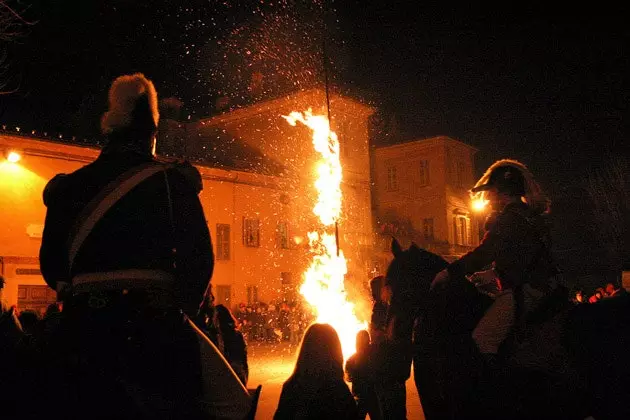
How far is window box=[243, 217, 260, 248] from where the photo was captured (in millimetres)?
34375

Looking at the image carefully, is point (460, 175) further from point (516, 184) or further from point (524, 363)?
point (524, 363)

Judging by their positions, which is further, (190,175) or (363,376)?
(363,376)

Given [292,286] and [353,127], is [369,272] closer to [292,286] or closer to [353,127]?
[292,286]

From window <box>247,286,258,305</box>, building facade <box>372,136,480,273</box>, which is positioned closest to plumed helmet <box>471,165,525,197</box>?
window <box>247,286,258,305</box>

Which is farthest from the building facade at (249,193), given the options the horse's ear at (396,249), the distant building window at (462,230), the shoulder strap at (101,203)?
the shoulder strap at (101,203)

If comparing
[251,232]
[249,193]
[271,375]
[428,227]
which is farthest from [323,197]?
[271,375]

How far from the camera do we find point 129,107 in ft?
10.4

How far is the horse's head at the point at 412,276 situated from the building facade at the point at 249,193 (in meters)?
22.4

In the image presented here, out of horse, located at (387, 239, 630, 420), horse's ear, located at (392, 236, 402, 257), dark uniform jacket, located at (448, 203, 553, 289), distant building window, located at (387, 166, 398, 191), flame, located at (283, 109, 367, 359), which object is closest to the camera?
horse, located at (387, 239, 630, 420)

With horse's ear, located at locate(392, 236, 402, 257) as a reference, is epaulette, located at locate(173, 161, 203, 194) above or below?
above

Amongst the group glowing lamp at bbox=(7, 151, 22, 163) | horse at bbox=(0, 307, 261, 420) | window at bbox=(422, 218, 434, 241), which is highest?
glowing lamp at bbox=(7, 151, 22, 163)

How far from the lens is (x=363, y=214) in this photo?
42000mm

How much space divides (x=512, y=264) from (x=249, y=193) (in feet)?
99.5

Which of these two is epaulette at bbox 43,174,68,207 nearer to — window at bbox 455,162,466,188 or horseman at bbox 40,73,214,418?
horseman at bbox 40,73,214,418
